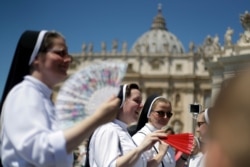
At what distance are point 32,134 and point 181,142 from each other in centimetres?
217

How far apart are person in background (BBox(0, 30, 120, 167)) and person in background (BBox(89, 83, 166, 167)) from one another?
1129 mm

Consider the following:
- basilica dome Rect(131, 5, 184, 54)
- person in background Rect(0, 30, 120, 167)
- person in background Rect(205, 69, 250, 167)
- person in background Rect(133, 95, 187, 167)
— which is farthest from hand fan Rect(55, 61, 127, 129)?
basilica dome Rect(131, 5, 184, 54)

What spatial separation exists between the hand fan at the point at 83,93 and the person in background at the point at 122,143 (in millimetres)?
1104

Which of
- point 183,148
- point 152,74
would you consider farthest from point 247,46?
point 152,74

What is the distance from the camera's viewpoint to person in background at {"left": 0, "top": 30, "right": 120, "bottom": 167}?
175 centimetres

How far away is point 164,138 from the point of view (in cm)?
323

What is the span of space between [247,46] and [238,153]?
24522 mm

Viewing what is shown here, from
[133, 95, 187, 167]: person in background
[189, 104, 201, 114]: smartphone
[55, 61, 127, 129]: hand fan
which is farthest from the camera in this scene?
[189, 104, 201, 114]: smartphone

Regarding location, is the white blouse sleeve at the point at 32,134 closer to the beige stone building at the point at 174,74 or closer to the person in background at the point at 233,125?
the person in background at the point at 233,125

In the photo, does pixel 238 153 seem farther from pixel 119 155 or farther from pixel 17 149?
pixel 119 155

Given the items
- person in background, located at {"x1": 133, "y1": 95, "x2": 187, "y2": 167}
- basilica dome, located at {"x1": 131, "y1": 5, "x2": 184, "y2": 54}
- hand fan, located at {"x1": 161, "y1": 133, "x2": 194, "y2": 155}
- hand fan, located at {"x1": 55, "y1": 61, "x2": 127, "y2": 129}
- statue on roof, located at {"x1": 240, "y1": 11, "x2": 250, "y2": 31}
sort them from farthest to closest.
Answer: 1. basilica dome, located at {"x1": 131, "y1": 5, "x2": 184, "y2": 54}
2. statue on roof, located at {"x1": 240, "y1": 11, "x2": 250, "y2": 31}
3. person in background, located at {"x1": 133, "y1": 95, "x2": 187, "y2": 167}
4. hand fan, located at {"x1": 161, "y1": 133, "x2": 194, "y2": 155}
5. hand fan, located at {"x1": 55, "y1": 61, "x2": 127, "y2": 129}

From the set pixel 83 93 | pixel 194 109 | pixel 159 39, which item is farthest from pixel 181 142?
pixel 159 39

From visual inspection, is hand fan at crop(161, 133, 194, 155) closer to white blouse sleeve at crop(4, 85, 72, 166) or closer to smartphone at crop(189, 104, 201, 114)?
white blouse sleeve at crop(4, 85, 72, 166)

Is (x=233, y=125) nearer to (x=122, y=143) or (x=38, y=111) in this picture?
(x=38, y=111)
